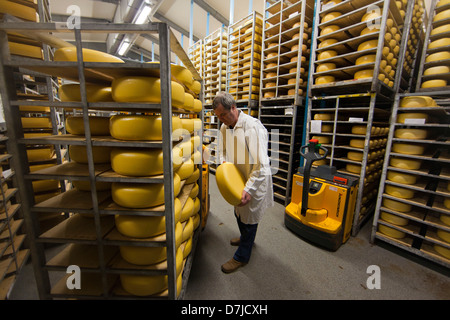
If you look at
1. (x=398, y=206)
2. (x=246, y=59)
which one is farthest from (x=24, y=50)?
(x=398, y=206)

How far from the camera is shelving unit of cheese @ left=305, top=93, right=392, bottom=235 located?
2.48m

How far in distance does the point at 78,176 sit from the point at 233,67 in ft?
14.2

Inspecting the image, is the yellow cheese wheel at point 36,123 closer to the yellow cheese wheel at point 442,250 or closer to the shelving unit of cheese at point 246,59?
the shelving unit of cheese at point 246,59

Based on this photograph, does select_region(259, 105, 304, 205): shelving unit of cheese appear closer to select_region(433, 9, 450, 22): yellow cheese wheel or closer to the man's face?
the man's face

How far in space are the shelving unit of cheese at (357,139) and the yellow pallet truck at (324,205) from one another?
33 cm

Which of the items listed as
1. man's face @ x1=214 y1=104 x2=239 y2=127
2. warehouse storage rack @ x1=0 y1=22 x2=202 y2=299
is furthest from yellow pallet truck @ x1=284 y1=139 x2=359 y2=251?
warehouse storage rack @ x1=0 y1=22 x2=202 y2=299

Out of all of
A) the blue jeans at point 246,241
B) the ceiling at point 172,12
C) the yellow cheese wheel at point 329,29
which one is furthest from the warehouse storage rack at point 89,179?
the ceiling at point 172,12

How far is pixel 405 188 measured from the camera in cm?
228

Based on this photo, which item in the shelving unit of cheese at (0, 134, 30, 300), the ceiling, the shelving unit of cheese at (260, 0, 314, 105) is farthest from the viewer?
the ceiling

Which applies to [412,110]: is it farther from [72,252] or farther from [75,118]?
[72,252]

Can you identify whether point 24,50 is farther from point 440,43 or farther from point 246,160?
point 440,43

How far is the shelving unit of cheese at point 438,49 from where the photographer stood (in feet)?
8.68

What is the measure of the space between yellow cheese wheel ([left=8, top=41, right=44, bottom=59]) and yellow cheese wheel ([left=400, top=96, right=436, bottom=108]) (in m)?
3.91

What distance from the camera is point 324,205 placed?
96.7 inches
